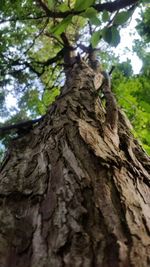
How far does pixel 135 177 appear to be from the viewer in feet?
9.53

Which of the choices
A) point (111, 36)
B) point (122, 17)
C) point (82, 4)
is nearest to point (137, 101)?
point (111, 36)

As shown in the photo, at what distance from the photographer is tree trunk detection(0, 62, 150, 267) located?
6.07ft

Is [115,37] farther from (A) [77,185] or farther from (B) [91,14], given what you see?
(A) [77,185]

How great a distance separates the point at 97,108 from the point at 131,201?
2.56 meters

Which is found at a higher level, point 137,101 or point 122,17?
point 137,101

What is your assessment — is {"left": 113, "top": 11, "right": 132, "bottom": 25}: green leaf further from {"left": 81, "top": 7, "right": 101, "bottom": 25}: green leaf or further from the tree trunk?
the tree trunk

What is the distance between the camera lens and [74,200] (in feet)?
7.68

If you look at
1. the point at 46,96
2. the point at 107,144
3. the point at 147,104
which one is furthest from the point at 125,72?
the point at 107,144

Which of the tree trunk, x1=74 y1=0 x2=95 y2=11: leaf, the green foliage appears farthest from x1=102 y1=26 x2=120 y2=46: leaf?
the green foliage

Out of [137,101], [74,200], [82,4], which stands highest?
[137,101]

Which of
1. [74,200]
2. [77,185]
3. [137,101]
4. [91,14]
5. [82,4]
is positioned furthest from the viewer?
[137,101]

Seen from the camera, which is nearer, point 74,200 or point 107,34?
point 107,34

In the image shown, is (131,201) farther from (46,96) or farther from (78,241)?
(46,96)

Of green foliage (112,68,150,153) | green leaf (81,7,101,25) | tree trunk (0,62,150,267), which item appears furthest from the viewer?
green foliage (112,68,150,153)
